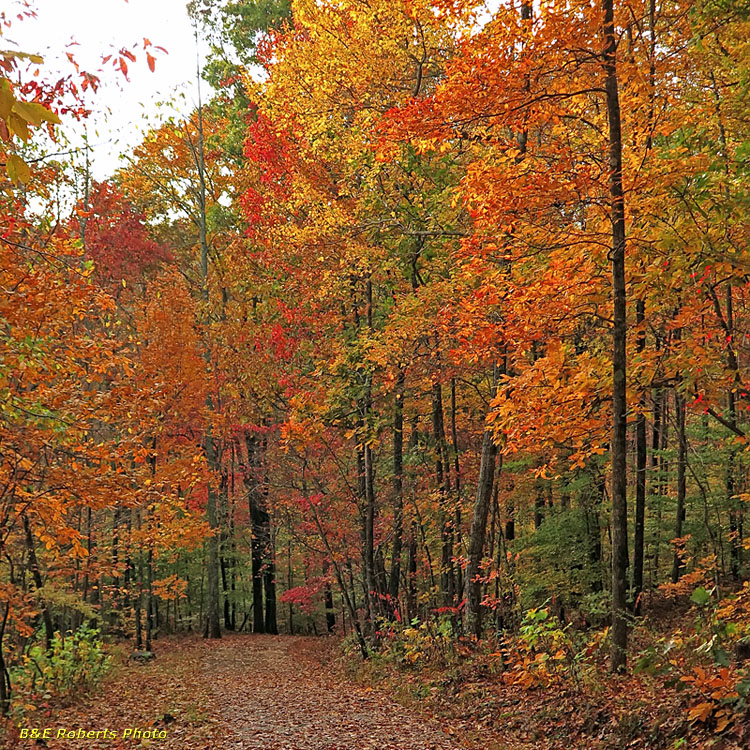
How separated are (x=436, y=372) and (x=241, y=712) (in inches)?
236

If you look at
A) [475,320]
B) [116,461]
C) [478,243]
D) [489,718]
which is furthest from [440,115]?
[489,718]

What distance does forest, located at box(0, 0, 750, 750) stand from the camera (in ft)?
23.0

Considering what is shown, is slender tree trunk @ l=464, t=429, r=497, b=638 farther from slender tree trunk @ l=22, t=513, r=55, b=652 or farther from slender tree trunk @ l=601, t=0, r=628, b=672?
slender tree trunk @ l=22, t=513, r=55, b=652

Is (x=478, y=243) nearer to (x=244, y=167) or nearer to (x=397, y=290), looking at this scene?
(x=397, y=290)

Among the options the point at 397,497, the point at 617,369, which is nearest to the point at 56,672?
the point at 397,497

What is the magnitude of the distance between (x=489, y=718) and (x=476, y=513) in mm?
3432

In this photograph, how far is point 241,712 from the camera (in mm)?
9672

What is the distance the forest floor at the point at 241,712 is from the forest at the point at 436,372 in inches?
3.9

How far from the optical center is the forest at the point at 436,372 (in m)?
7.01

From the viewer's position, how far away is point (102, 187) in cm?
2106

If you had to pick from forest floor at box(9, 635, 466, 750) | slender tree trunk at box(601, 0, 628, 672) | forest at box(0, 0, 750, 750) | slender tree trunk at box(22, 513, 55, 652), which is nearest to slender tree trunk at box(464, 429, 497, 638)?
forest at box(0, 0, 750, 750)

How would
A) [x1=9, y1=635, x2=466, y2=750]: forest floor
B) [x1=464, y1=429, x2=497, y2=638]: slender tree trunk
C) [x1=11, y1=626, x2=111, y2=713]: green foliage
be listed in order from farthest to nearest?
[x1=464, y1=429, x2=497, y2=638]: slender tree trunk, [x1=11, y1=626, x2=111, y2=713]: green foliage, [x1=9, y1=635, x2=466, y2=750]: forest floor

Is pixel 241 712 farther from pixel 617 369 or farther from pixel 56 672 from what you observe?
pixel 617 369

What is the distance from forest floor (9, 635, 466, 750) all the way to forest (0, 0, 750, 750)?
0.33 ft
